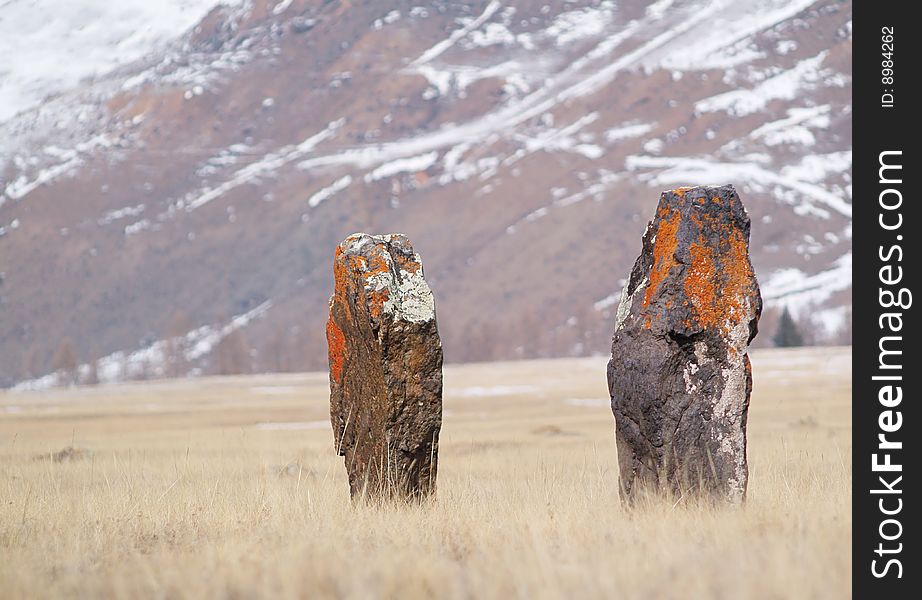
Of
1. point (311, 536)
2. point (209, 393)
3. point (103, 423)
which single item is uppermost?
point (311, 536)

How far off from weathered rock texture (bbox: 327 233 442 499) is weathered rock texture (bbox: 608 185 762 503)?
72.8 inches

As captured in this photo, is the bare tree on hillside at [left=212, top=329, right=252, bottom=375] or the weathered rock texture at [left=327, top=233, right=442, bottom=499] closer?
the weathered rock texture at [left=327, top=233, right=442, bottom=499]

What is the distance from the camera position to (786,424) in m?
25.3

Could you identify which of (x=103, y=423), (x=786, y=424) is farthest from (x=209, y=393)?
(x=786, y=424)

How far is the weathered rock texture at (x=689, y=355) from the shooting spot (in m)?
10.2

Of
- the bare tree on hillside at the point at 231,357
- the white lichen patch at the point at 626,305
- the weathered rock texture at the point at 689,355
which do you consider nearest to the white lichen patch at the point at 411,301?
the white lichen patch at the point at 626,305

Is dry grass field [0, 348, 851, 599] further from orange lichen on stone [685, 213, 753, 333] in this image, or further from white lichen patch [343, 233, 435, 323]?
white lichen patch [343, 233, 435, 323]

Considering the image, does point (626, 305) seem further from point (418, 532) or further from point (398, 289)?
point (418, 532)

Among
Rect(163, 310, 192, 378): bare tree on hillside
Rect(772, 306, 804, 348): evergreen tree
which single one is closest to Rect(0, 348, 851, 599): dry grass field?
Rect(772, 306, 804, 348): evergreen tree

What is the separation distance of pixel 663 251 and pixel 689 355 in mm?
1022

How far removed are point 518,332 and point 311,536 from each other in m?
145

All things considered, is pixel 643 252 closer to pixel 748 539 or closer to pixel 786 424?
pixel 748 539

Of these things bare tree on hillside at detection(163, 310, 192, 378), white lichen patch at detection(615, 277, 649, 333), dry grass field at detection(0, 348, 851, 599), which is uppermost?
white lichen patch at detection(615, 277, 649, 333)

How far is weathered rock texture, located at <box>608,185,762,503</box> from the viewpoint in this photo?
10227 millimetres
